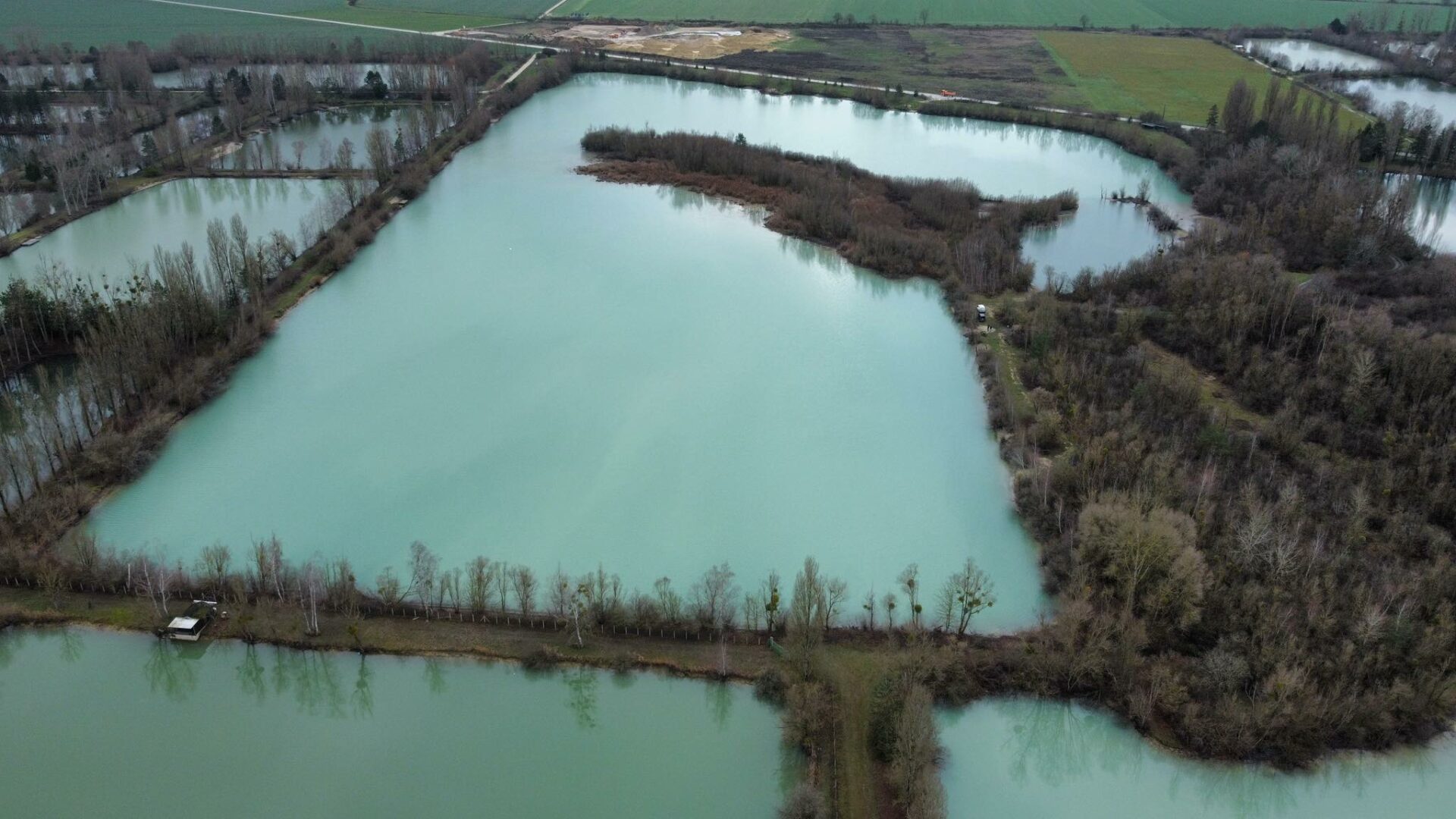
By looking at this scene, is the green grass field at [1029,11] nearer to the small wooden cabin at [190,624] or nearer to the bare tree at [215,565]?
the bare tree at [215,565]

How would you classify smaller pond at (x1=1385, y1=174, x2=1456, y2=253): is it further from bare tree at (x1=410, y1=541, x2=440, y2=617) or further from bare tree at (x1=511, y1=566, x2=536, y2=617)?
bare tree at (x1=410, y1=541, x2=440, y2=617)

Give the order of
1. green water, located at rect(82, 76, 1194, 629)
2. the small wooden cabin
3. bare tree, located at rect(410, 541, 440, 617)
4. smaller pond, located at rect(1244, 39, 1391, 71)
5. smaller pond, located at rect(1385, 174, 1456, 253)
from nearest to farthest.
Result: the small wooden cabin, bare tree, located at rect(410, 541, 440, 617), green water, located at rect(82, 76, 1194, 629), smaller pond, located at rect(1385, 174, 1456, 253), smaller pond, located at rect(1244, 39, 1391, 71)

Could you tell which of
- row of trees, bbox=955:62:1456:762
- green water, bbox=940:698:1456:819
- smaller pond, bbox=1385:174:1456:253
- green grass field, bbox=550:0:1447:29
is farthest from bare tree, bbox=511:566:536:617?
green grass field, bbox=550:0:1447:29

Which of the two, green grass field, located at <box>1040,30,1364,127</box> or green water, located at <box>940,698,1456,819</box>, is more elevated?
green grass field, located at <box>1040,30,1364,127</box>

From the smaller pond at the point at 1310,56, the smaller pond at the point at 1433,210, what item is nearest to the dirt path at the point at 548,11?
the smaller pond at the point at 1310,56

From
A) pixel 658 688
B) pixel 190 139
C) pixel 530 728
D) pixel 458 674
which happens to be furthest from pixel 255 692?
pixel 190 139

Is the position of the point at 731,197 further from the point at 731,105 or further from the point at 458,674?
the point at 458,674

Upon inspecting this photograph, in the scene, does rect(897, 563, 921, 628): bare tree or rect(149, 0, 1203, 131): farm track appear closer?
rect(897, 563, 921, 628): bare tree

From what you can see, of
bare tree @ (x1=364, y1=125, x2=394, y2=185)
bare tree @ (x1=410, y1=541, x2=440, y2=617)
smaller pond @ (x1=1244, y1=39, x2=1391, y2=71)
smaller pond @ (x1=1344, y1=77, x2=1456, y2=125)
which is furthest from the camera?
smaller pond @ (x1=1244, y1=39, x2=1391, y2=71)
